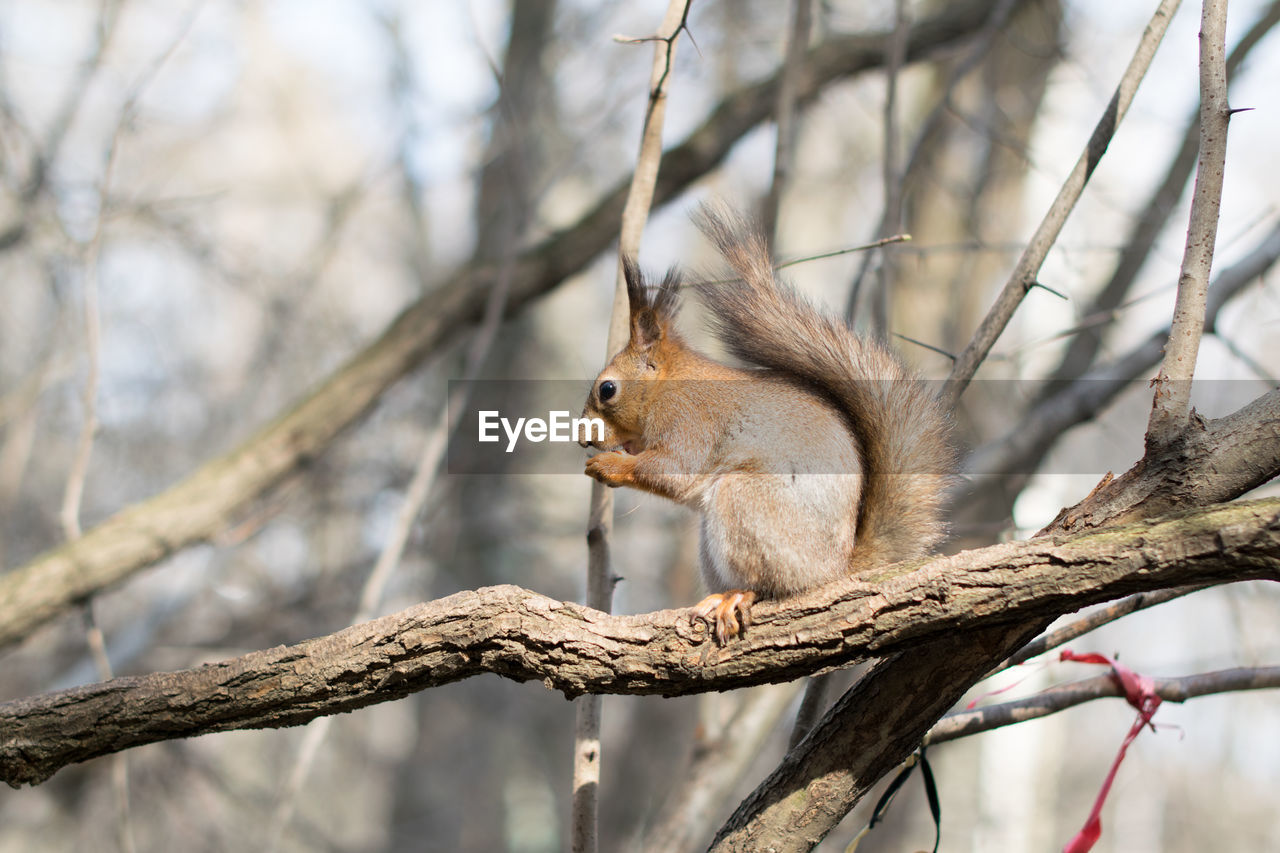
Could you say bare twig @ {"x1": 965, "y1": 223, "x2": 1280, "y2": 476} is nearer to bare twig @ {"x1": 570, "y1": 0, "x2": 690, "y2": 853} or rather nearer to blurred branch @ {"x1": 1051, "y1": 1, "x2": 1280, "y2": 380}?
blurred branch @ {"x1": 1051, "y1": 1, "x2": 1280, "y2": 380}

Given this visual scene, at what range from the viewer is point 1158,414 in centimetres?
112

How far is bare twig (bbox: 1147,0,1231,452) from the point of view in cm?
112

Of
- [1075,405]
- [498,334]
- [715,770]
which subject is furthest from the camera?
[498,334]

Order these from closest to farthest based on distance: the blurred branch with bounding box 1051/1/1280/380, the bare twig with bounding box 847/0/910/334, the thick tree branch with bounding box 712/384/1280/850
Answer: the thick tree branch with bounding box 712/384/1280/850
the bare twig with bounding box 847/0/910/334
the blurred branch with bounding box 1051/1/1280/380

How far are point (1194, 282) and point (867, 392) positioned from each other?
1.66 ft

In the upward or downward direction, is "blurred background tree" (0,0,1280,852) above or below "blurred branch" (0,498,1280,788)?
above

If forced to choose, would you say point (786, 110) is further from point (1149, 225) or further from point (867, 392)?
point (1149, 225)

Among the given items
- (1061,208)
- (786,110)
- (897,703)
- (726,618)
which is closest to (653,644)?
(726,618)

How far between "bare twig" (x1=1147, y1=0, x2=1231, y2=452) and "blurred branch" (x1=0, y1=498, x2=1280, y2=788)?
17cm

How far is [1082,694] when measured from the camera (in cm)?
157

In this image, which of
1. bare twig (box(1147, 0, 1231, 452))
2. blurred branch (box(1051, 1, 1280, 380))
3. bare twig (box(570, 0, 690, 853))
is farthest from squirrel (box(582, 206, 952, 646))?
blurred branch (box(1051, 1, 1280, 380))

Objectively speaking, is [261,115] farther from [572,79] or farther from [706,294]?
[706,294]

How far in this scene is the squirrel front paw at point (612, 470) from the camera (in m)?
1.62

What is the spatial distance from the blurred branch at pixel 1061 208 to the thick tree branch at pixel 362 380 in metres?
1.59
